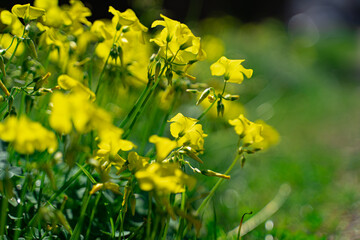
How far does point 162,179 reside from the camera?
989 millimetres

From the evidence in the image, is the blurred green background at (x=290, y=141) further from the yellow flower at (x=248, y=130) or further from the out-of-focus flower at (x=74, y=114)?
the out-of-focus flower at (x=74, y=114)

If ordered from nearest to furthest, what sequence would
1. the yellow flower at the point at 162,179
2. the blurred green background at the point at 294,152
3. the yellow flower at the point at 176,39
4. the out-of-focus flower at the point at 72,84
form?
the yellow flower at the point at 162,179 → the out-of-focus flower at the point at 72,84 → the yellow flower at the point at 176,39 → the blurred green background at the point at 294,152

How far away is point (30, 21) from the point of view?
54.1 inches

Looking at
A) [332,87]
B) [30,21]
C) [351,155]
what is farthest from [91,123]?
[332,87]

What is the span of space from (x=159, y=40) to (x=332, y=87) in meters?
6.51

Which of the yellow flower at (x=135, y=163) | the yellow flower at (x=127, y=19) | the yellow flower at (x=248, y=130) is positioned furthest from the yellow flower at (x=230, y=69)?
the yellow flower at (x=135, y=163)

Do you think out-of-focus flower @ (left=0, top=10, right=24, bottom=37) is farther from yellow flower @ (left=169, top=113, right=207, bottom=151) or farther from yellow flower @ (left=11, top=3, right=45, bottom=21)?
yellow flower @ (left=169, top=113, right=207, bottom=151)

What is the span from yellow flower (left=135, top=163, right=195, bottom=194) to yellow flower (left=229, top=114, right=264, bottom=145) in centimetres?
40

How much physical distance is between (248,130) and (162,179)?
505 mm

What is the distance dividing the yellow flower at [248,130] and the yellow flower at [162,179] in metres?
0.40

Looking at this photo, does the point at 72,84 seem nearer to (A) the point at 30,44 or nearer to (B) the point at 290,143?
(A) the point at 30,44

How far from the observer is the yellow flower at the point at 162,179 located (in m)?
0.99

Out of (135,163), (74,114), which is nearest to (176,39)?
(135,163)

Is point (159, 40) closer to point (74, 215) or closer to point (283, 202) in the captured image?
point (74, 215)
